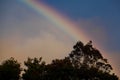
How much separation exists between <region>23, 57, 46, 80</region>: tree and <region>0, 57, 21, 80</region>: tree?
9.94 ft

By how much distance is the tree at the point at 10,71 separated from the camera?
3044 inches

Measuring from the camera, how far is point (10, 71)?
256 ft

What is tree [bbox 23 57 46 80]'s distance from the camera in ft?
245

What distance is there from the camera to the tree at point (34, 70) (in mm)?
74625

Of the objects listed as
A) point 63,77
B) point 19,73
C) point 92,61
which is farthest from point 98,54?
point 19,73

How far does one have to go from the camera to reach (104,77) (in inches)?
3061

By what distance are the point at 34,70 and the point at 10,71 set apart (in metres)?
5.97

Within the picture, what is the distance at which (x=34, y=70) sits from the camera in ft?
249

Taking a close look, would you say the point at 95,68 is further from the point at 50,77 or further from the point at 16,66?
the point at 16,66

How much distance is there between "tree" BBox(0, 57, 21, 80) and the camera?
7732 cm

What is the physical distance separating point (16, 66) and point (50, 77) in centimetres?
935

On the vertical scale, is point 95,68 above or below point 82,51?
below

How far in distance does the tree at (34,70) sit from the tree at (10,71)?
3.03 m

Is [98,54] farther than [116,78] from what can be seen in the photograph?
Yes
